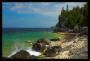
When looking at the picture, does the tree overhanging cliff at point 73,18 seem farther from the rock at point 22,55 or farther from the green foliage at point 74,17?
the rock at point 22,55

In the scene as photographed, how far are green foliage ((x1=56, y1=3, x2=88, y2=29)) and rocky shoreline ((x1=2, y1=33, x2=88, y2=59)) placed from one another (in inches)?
6.3

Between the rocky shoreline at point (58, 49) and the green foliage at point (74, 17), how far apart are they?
0.16 meters

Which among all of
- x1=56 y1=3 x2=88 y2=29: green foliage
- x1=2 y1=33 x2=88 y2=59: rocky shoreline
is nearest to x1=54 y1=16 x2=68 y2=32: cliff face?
x1=56 y1=3 x2=88 y2=29: green foliage

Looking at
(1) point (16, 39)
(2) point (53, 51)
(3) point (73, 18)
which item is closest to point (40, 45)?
(2) point (53, 51)

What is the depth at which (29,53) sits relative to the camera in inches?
110

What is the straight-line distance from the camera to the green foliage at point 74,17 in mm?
2779

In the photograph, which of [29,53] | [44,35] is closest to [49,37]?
[44,35]

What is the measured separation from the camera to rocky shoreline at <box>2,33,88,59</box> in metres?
2.78

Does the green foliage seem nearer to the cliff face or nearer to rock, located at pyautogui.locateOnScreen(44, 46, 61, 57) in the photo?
the cliff face

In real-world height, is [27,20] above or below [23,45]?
above

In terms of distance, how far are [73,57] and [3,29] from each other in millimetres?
798

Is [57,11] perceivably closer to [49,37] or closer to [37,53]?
[49,37]

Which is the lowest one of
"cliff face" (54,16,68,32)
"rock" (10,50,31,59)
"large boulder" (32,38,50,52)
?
"rock" (10,50,31,59)

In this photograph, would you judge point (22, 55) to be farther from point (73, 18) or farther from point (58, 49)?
point (73, 18)
